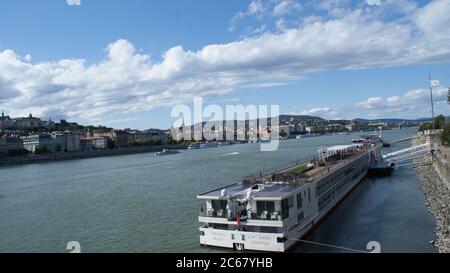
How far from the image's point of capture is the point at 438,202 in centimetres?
1569

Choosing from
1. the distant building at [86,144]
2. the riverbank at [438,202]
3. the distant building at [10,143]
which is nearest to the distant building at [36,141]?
the distant building at [10,143]

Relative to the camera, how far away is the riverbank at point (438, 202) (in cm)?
1123

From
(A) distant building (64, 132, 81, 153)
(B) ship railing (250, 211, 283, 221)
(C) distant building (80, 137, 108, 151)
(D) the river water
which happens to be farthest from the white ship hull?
(C) distant building (80, 137, 108, 151)

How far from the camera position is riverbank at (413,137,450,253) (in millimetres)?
11234

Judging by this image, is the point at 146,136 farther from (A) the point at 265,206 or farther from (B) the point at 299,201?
(A) the point at 265,206

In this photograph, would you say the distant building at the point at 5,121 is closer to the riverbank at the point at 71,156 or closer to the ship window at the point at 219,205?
the riverbank at the point at 71,156

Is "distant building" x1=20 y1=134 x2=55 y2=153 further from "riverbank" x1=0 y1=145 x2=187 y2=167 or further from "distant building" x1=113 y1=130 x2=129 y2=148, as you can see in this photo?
"distant building" x1=113 y1=130 x2=129 y2=148

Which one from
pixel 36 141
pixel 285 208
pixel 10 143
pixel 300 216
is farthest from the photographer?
pixel 36 141

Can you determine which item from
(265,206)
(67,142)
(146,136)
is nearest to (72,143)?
(67,142)
